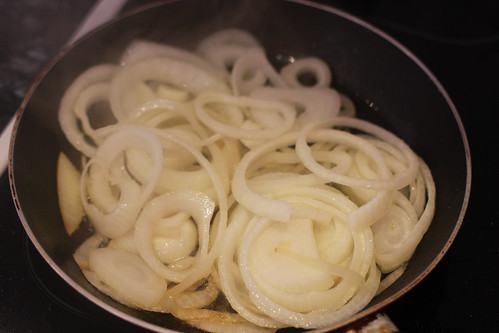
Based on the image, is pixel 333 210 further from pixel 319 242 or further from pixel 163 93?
pixel 163 93

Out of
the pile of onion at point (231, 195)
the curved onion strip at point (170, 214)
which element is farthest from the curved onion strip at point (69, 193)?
the curved onion strip at point (170, 214)

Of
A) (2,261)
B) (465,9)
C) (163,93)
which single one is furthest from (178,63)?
(465,9)

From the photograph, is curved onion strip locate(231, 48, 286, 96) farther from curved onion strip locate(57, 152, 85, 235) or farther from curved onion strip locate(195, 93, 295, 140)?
curved onion strip locate(57, 152, 85, 235)

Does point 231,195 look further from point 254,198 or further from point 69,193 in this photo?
point 69,193

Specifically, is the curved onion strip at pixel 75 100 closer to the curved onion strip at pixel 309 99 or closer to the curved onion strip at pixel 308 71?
the curved onion strip at pixel 309 99

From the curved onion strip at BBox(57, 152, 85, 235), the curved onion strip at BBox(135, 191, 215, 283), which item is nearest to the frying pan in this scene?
the curved onion strip at BBox(57, 152, 85, 235)

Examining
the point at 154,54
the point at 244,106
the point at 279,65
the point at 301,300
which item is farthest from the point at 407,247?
the point at 154,54
